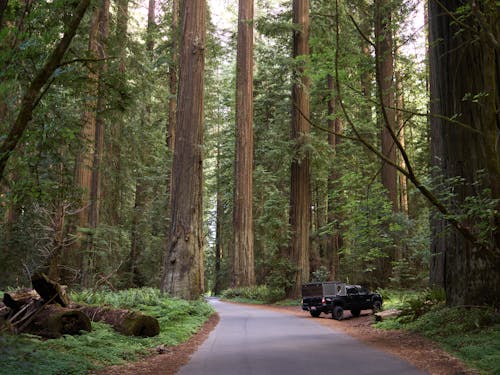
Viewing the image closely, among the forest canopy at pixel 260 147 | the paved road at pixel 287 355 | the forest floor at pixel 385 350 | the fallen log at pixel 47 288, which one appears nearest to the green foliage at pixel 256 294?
the forest canopy at pixel 260 147

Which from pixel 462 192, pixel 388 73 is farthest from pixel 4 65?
pixel 388 73

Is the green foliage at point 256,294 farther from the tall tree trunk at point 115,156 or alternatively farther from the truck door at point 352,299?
the tall tree trunk at point 115,156

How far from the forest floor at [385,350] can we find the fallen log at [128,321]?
2.54ft

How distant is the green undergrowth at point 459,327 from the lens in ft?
25.2

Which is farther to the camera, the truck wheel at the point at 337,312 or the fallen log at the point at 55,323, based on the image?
the truck wheel at the point at 337,312

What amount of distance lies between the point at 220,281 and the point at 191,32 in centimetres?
3818

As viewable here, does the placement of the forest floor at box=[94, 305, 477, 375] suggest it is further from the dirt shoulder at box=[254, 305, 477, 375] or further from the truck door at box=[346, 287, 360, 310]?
the truck door at box=[346, 287, 360, 310]

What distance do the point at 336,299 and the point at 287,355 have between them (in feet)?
29.1

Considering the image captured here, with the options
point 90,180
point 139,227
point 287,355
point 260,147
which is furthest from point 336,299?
point 260,147

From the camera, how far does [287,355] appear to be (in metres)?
8.63

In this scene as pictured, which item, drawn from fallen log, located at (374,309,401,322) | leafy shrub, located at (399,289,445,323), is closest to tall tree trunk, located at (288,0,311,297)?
fallen log, located at (374,309,401,322)

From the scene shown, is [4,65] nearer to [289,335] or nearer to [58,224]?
[289,335]

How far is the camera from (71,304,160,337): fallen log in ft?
32.5

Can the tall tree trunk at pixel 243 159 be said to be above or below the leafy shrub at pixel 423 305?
above
